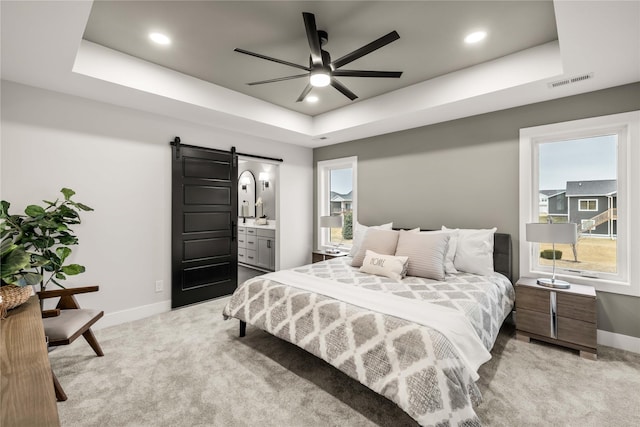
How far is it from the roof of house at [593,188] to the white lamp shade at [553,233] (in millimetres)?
654

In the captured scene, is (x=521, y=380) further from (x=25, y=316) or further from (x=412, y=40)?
(x=25, y=316)

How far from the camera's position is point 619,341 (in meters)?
2.70

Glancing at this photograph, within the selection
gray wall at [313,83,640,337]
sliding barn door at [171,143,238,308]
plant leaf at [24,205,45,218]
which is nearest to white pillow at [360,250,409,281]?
gray wall at [313,83,640,337]

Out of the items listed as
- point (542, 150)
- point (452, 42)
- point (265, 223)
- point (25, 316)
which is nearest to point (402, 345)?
point (25, 316)

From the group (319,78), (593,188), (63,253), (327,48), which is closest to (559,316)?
(593,188)

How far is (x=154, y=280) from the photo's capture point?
11.6ft

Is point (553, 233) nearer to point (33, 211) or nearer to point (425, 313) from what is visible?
point (425, 313)

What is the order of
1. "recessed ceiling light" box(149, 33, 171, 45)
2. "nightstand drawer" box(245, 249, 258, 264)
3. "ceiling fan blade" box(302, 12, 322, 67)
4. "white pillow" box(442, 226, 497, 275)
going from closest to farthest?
1. "ceiling fan blade" box(302, 12, 322, 67)
2. "recessed ceiling light" box(149, 33, 171, 45)
3. "white pillow" box(442, 226, 497, 275)
4. "nightstand drawer" box(245, 249, 258, 264)

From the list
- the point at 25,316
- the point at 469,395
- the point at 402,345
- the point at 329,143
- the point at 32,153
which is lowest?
the point at 469,395

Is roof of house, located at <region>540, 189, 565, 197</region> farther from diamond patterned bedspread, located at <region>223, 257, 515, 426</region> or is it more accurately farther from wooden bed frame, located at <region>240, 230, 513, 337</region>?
diamond patterned bedspread, located at <region>223, 257, 515, 426</region>

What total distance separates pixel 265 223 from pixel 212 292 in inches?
90.5

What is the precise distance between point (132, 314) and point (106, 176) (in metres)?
1.59

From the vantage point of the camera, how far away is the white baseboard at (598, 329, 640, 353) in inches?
104

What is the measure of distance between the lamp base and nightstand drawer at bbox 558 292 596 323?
0.11 meters
